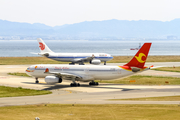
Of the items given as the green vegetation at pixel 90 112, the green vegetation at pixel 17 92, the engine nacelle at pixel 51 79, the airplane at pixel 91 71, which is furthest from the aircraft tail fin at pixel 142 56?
the green vegetation at pixel 90 112

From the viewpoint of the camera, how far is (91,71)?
60.7 meters

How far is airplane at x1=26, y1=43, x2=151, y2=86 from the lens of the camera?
5722 centimetres

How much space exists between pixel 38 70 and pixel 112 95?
22.6 m

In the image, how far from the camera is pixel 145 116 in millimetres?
32531

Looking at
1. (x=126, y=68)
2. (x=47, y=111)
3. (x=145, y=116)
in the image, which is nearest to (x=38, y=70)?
(x=126, y=68)

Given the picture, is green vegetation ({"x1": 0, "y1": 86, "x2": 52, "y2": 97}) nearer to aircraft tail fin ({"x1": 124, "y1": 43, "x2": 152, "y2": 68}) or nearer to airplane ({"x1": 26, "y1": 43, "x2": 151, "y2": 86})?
airplane ({"x1": 26, "y1": 43, "x2": 151, "y2": 86})

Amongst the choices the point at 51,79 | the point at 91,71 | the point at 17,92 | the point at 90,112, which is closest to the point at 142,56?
the point at 91,71

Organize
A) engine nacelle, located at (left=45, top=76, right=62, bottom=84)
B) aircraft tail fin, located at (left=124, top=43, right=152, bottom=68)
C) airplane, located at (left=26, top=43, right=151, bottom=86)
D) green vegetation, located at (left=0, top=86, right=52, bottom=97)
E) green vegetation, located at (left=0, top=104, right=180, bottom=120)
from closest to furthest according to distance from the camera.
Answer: green vegetation, located at (left=0, top=104, right=180, bottom=120)
green vegetation, located at (left=0, top=86, right=52, bottom=97)
aircraft tail fin, located at (left=124, top=43, right=152, bottom=68)
airplane, located at (left=26, top=43, right=151, bottom=86)
engine nacelle, located at (left=45, top=76, right=62, bottom=84)

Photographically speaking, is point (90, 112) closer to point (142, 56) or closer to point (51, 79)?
point (51, 79)

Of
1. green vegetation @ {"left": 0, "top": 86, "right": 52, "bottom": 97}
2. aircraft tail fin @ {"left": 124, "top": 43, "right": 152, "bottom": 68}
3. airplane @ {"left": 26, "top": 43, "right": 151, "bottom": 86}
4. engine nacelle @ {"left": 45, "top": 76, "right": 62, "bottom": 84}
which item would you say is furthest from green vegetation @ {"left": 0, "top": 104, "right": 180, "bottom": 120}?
airplane @ {"left": 26, "top": 43, "right": 151, "bottom": 86}

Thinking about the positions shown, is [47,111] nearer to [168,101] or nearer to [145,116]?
[145,116]

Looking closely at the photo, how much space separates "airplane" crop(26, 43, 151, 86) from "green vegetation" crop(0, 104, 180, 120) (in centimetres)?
2004

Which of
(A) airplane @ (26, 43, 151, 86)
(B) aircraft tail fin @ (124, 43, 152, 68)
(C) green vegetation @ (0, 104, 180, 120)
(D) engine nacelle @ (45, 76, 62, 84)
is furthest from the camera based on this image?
(D) engine nacelle @ (45, 76, 62, 84)

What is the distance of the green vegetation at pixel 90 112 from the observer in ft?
105
